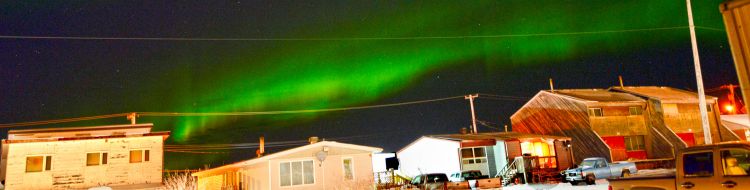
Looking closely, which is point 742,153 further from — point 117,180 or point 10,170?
point 10,170

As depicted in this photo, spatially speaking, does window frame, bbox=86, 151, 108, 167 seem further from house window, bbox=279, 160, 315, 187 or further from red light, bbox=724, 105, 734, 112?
red light, bbox=724, 105, 734, 112

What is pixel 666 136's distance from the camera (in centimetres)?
4094

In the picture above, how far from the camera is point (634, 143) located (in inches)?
1656

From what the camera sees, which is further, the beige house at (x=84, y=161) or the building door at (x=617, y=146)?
the building door at (x=617, y=146)

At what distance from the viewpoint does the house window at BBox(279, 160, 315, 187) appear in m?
30.0

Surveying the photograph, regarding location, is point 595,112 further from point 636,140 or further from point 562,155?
point 562,155

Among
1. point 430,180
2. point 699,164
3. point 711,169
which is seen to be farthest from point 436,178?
point 711,169

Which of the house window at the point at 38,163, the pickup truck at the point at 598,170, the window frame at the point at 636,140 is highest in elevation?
the house window at the point at 38,163

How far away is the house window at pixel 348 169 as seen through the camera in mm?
31144

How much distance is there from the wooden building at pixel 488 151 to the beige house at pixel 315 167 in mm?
7686

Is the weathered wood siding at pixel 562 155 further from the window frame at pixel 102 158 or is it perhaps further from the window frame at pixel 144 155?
the window frame at pixel 102 158

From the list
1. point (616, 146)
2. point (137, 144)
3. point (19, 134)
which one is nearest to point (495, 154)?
point (616, 146)

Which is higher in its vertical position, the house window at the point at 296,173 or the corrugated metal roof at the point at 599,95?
the corrugated metal roof at the point at 599,95

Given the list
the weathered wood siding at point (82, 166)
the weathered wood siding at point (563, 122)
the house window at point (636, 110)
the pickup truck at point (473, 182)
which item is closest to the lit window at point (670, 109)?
the house window at point (636, 110)
